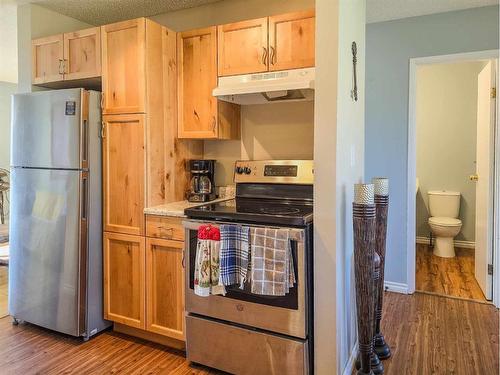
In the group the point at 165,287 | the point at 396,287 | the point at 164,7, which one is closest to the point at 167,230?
the point at 165,287

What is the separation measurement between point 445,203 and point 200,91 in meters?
3.55

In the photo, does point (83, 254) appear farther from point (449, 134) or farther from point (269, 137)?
point (449, 134)

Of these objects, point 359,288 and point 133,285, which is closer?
point 359,288

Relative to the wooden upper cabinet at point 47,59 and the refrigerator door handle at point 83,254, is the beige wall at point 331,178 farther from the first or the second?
the wooden upper cabinet at point 47,59

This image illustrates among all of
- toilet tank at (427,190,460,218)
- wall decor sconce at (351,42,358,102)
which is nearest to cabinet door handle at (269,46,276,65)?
wall decor sconce at (351,42,358,102)

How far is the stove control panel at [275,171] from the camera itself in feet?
8.27

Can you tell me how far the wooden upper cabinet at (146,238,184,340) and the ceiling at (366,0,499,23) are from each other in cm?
240

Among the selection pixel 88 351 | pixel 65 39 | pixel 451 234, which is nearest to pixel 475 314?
pixel 451 234

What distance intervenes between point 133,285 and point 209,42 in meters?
1.76

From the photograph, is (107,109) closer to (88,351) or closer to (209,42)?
(209,42)

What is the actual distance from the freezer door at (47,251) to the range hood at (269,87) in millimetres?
1157

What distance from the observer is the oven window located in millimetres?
1954

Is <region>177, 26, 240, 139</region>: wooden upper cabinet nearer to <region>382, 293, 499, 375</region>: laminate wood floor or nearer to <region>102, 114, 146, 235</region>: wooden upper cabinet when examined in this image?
<region>102, 114, 146, 235</region>: wooden upper cabinet

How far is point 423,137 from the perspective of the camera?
506cm
